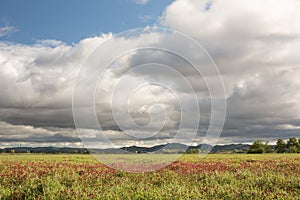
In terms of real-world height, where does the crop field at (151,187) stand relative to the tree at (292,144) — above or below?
below

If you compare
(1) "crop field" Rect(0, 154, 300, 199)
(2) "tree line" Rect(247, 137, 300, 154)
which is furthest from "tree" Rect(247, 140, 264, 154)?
(1) "crop field" Rect(0, 154, 300, 199)

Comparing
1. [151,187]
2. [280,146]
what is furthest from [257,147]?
[151,187]

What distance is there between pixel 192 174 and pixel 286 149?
9481 centimetres

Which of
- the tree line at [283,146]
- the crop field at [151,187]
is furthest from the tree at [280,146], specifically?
the crop field at [151,187]

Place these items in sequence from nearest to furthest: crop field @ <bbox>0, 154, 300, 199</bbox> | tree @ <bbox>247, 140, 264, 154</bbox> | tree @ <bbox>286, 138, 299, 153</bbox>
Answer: crop field @ <bbox>0, 154, 300, 199</bbox>, tree @ <bbox>247, 140, 264, 154</bbox>, tree @ <bbox>286, 138, 299, 153</bbox>

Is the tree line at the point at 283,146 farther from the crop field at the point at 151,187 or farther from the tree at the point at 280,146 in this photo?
the crop field at the point at 151,187

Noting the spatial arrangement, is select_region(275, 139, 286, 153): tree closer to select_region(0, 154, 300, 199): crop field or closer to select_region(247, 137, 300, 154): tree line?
select_region(247, 137, 300, 154): tree line

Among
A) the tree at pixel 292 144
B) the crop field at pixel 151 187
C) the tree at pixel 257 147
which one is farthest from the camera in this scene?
the tree at pixel 292 144

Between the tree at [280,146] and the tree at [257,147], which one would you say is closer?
the tree at [257,147]

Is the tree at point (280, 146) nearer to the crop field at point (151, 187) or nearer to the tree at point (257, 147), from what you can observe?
the tree at point (257, 147)

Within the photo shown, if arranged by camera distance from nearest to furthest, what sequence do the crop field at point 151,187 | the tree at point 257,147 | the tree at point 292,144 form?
the crop field at point 151,187 < the tree at point 257,147 < the tree at point 292,144

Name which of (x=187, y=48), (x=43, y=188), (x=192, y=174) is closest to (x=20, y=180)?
(x=43, y=188)

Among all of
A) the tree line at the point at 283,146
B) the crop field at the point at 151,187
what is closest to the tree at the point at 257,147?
the tree line at the point at 283,146

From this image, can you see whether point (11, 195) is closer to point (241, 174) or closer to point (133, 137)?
point (133, 137)
